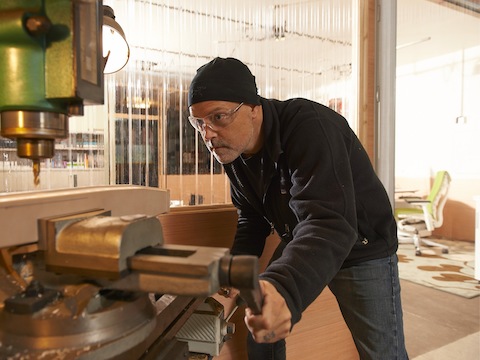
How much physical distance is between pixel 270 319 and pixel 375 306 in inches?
29.0

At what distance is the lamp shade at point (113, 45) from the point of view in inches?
37.1

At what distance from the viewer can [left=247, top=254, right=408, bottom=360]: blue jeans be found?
119 centimetres

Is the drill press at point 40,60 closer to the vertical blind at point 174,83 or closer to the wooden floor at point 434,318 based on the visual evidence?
the vertical blind at point 174,83

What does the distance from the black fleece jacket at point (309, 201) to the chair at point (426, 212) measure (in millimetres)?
3339

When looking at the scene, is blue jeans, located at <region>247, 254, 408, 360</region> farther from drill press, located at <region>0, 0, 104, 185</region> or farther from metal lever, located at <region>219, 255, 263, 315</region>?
drill press, located at <region>0, 0, 104, 185</region>

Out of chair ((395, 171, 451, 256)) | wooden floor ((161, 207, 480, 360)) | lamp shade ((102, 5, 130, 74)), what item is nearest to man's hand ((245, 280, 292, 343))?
lamp shade ((102, 5, 130, 74))

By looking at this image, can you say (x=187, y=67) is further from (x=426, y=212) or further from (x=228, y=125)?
(x=426, y=212)

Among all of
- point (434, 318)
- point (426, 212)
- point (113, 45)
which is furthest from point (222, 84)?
point (426, 212)

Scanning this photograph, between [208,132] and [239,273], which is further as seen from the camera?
[208,132]

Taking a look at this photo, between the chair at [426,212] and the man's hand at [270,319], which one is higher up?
the man's hand at [270,319]

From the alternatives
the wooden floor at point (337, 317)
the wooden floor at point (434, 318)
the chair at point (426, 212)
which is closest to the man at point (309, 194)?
the wooden floor at point (337, 317)

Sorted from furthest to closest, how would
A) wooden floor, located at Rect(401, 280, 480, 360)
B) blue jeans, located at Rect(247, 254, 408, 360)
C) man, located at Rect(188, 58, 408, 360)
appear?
wooden floor, located at Rect(401, 280, 480, 360), blue jeans, located at Rect(247, 254, 408, 360), man, located at Rect(188, 58, 408, 360)

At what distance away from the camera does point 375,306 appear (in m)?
1.19

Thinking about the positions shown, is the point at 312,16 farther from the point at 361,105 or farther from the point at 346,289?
the point at 346,289
